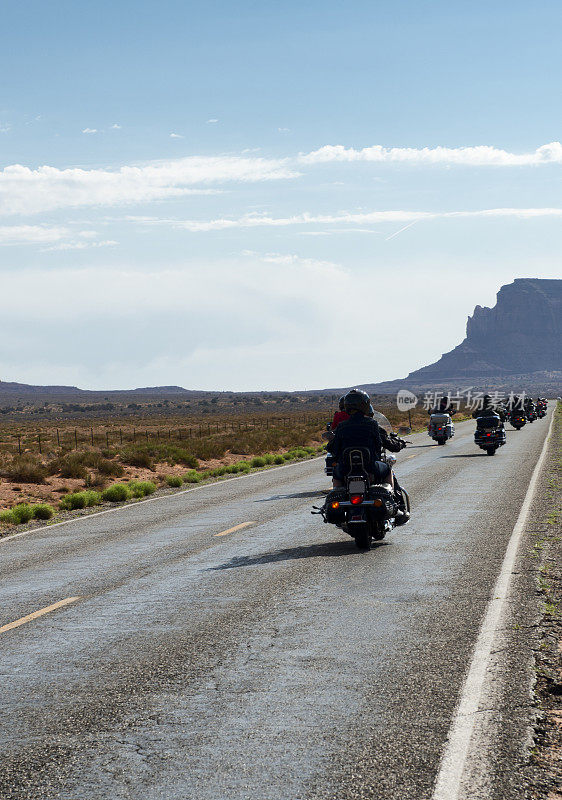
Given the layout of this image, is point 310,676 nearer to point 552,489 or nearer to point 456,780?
point 456,780

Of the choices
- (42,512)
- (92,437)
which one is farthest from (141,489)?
(92,437)

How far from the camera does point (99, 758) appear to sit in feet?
15.5

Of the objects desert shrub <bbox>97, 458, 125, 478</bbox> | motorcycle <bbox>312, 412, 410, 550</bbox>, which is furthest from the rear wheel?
desert shrub <bbox>97, 458, 125, 478</bbox>

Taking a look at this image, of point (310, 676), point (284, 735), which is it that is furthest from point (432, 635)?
point (284, 735)

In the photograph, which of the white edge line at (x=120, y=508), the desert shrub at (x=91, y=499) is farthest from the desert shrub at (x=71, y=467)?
the desert shrub at (x=91, y=499)

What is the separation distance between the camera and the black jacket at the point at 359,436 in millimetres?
11562

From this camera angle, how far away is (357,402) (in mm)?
11805

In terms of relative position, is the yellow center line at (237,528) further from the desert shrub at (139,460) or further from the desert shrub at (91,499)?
the desert shrub at (139,460)

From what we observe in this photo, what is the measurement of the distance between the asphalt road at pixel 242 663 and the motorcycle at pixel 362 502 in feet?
1.02

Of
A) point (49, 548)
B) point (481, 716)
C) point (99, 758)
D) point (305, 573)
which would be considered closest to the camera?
point (99, 758)

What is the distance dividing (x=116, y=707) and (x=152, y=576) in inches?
185

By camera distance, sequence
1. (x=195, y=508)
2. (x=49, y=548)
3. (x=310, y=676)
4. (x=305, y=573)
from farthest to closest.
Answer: (x=195, y=508) → (x=49, y=548) → (x=305, y=573) → (x=310, y=676)

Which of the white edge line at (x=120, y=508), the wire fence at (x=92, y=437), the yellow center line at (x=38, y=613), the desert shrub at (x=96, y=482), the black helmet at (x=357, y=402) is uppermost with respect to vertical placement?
the black helmet at (x=357, y=402)

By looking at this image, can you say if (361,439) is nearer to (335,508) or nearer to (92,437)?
(335,508)
